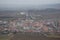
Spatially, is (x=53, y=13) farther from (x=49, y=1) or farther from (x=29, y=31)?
(x=29, y=31)

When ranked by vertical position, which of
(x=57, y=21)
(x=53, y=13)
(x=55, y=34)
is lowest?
(x=55, y=34)

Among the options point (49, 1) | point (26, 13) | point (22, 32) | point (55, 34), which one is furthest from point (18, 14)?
point (55, 34)

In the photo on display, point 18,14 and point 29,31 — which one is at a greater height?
point 18,14

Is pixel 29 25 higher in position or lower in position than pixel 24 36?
higher

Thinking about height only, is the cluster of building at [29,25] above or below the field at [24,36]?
above

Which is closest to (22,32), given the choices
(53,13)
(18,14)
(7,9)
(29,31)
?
(29,31)

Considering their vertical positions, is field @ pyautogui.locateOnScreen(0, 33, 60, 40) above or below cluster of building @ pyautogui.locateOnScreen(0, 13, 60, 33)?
below

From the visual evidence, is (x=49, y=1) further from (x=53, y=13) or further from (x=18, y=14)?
(x=18, y=14)
